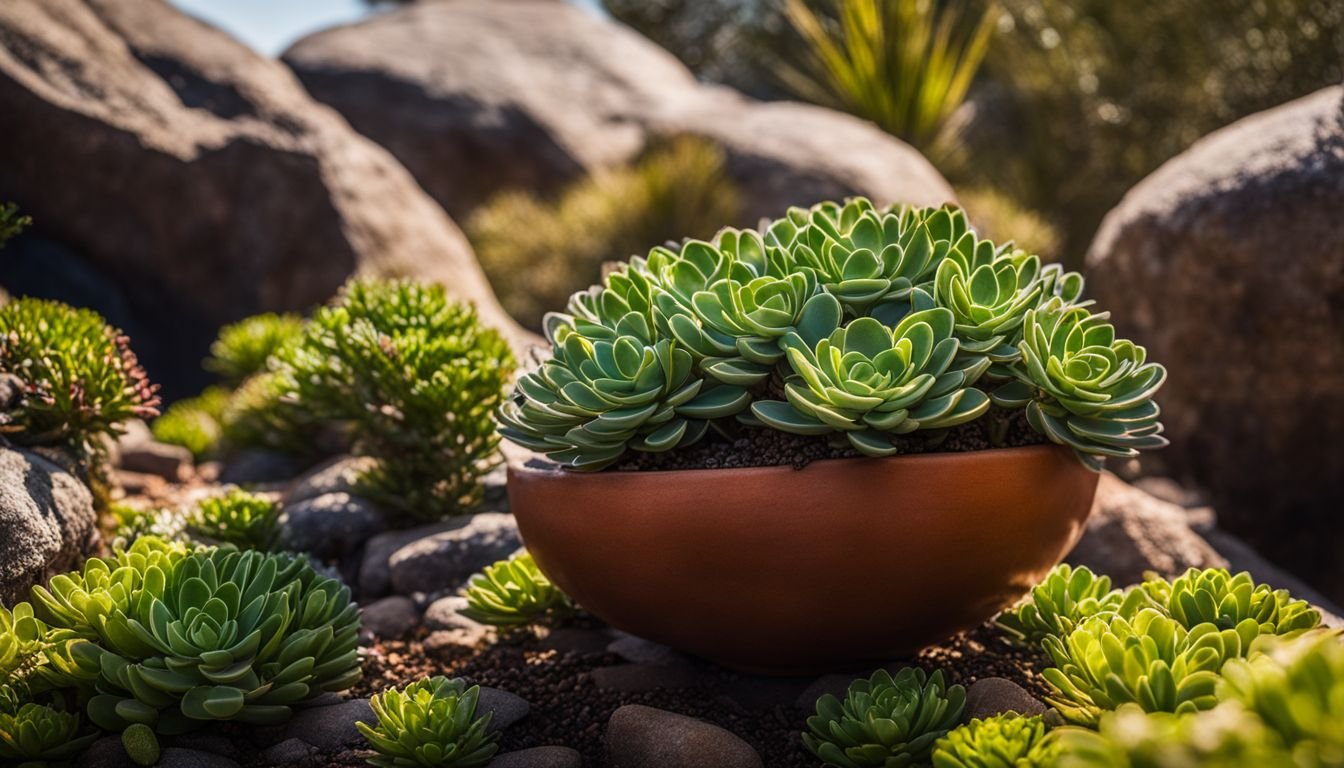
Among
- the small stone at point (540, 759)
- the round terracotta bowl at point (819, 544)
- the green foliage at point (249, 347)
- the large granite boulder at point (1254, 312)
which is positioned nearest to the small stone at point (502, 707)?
the small stone at point (540, 759)

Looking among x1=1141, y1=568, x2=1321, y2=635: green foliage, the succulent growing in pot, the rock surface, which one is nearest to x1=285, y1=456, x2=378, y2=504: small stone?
the succulent growing in pot

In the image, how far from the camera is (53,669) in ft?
5.78

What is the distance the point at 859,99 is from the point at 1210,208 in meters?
5.50

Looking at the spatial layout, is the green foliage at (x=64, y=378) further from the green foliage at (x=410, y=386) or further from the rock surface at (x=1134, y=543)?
the rock surface at (x=1134, y=543)

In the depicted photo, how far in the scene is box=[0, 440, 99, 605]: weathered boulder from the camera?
6.51 feet

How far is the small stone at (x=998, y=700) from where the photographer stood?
5.65ft

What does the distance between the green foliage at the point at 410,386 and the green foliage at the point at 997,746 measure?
1765 mm

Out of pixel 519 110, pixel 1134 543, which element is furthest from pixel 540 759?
pixel 519 110

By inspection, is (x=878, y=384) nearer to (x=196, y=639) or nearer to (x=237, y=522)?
(x=196, y=639)

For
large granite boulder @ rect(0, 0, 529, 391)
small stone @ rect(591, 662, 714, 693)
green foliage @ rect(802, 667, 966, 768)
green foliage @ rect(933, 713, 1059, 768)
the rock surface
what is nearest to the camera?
green foliage @ rect(933, 713, 1059, 768)

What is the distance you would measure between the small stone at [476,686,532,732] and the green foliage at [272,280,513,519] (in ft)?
3.43

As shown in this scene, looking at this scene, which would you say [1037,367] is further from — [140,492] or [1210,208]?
[140,492]

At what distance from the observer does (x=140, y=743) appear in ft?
5.51

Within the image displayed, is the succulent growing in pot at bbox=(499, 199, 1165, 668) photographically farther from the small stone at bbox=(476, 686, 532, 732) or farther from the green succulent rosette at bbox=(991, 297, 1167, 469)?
the small stone at bbox=(476, 686, 532, 732)
